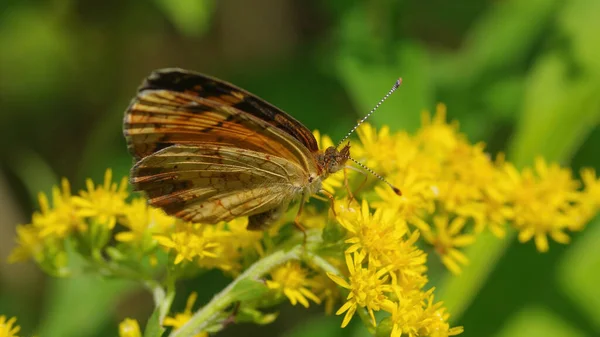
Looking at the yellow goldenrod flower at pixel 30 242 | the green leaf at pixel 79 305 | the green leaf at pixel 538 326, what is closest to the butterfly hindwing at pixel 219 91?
the yellow goldenrod flower at pixel 30 242

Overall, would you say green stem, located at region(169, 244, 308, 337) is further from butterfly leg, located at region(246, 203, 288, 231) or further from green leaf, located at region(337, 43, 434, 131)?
green leaf, located at region(337, 43, 434, 131)

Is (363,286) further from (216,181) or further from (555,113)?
(555,113)

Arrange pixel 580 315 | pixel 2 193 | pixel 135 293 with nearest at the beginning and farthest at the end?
pixel 580 315 < pixel 2 193 < pixel 135 293

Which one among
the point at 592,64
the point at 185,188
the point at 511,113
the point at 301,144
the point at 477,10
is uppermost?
the point at 477,10

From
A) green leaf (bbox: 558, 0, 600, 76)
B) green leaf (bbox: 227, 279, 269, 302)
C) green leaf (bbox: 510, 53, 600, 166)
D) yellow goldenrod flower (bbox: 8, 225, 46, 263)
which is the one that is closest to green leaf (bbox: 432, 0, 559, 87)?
green leaf (bbox: 558, 0, 600, 76)

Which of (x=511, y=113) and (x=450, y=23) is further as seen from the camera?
(x=450, y=23)

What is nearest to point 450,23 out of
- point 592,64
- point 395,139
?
point 592,64

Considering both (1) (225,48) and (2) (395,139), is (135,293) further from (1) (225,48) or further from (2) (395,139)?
(2) (395,139)
